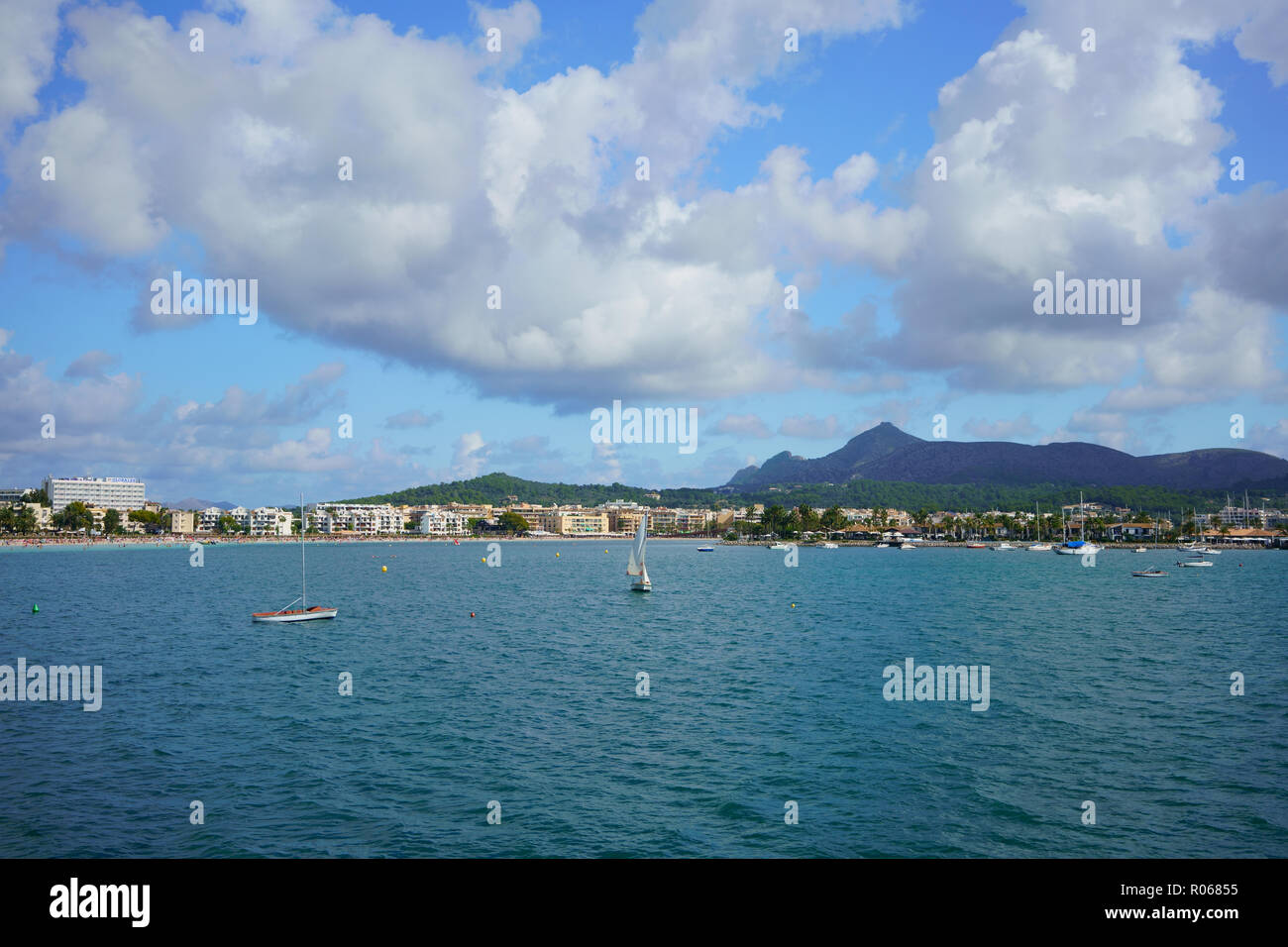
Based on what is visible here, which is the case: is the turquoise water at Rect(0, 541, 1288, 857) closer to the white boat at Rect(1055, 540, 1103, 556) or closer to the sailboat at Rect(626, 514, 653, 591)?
the sailboat at Rect(626, 514, 653, 591)

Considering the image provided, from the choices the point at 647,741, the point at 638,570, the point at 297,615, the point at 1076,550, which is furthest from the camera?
the point at 1076,550

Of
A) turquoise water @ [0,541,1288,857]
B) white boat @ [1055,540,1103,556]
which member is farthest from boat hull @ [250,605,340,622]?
white boat @ [1055,540,1103,556]

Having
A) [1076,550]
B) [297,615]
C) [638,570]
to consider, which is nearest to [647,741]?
[297,615]

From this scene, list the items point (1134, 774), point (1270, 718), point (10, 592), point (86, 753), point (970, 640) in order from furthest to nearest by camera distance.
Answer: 1. point (10, 592)
2. point (970, 640)
3. point (1270, 718)
4. point (86, 753)
5. point (1134, 774)

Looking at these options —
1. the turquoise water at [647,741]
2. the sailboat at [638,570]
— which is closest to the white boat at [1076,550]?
the sailboat at [638,570]

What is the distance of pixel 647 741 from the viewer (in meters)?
26.4

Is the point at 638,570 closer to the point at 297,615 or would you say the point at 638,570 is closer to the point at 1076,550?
the point at 297,615

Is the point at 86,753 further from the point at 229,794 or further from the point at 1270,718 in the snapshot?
the point at 1270,718

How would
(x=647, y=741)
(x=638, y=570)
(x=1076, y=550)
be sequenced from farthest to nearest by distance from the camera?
(x=1076, y=550) < (x=638, y=570) < (x=647, y=741)

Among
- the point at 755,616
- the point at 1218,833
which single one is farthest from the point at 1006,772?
the point at 755,616

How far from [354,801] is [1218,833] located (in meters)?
20.4

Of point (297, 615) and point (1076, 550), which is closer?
point (297, 615)
